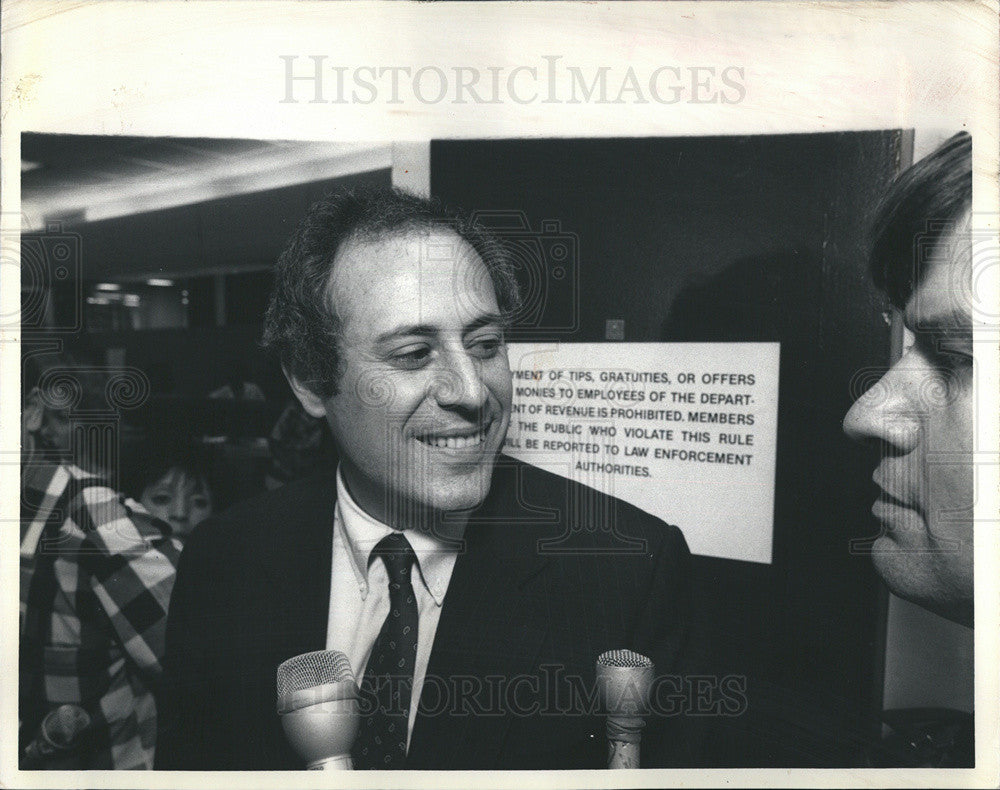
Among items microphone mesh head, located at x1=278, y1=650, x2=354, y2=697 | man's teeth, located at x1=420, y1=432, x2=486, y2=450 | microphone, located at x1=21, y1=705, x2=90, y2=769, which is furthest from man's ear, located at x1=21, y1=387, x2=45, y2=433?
man's teeth, located at x1=420, y1=432, x2=486, y2=450

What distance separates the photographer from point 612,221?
1.87 metres

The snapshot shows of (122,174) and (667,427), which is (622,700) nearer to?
(667,427)

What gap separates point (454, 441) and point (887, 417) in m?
1.05

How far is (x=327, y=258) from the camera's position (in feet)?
6.05

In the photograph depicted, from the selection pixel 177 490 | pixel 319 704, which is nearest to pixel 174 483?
pixel 177 490

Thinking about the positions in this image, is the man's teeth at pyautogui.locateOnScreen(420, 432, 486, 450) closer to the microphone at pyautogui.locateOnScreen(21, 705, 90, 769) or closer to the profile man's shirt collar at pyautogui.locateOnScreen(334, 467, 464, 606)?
the profile man's shirt collar at pyautogui.locateOnScreen(334, 467, 464, 606)

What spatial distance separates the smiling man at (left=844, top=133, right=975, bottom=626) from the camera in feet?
6.14

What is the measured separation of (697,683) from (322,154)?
61.7 inches

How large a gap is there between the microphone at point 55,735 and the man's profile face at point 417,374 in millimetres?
901

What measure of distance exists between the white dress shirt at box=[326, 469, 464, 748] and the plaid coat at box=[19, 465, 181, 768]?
42cm

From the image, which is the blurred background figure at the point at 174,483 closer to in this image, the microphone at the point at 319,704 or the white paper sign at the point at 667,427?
the microphone at the point at 319,704

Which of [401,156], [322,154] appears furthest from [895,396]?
[322,154]

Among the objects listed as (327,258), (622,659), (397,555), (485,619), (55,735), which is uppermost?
(327,258)

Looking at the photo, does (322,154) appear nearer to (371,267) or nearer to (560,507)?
(371,267)
